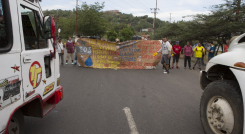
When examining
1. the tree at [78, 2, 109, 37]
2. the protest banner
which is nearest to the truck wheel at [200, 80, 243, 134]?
the protest banner

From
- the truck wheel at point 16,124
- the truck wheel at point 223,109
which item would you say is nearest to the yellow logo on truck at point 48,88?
the truck wheel at point 16,124

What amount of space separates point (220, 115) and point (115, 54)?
8.63 meters

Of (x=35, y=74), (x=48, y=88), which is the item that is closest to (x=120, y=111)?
(x=48, y=88)

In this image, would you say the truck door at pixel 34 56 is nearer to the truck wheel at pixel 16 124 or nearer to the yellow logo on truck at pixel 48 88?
the yellow logo on truck at pixel 48 88

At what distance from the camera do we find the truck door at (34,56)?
2.47 metres

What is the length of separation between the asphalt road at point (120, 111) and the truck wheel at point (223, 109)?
60 cm

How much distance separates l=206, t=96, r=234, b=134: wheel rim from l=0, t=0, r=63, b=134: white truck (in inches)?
105

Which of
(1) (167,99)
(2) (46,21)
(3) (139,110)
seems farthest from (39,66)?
(1) (167,99)

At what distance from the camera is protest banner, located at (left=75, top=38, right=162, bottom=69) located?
35.7 feet

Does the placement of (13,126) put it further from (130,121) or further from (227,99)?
(227,99)

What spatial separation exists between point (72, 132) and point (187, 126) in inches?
85.9

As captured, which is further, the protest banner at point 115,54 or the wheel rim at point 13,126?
the protest banner at point 115,54

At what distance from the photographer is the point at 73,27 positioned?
120 feet

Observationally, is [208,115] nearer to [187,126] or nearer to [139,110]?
[187,126]
